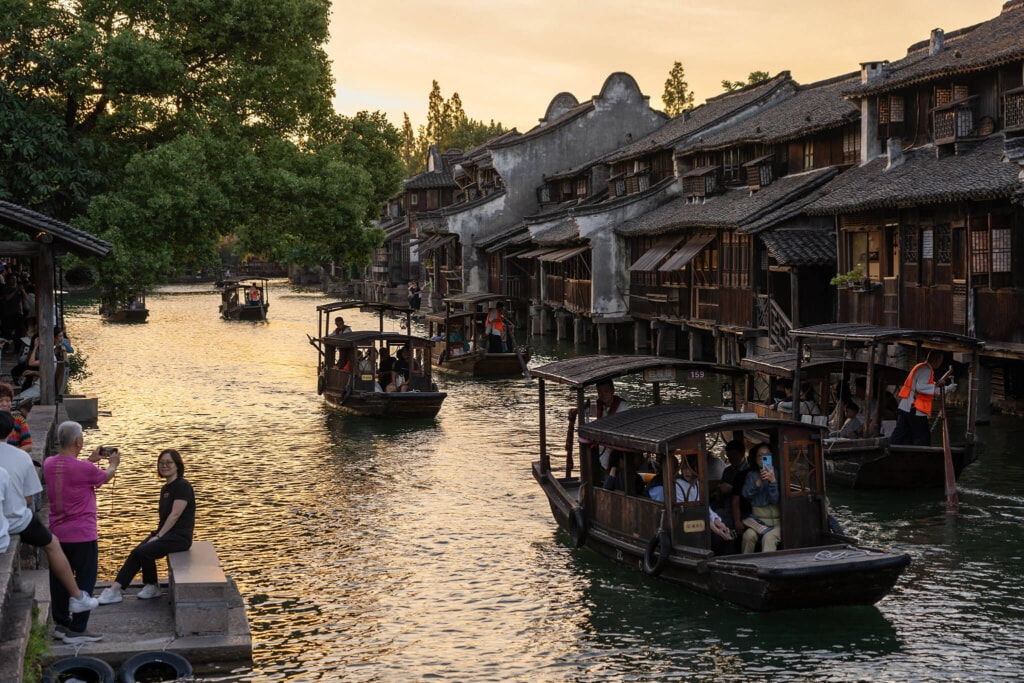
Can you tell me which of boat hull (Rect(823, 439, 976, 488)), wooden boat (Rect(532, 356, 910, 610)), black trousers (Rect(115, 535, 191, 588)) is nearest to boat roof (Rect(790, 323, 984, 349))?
boat hull (Rect(823, 439, 976, 488))

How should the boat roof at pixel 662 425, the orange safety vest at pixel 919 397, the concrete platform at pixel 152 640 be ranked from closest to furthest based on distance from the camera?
the concrete platform at pixel 152 640 → the boat roof at pixel 662 425 → the orange safety vest at pixel 919 397

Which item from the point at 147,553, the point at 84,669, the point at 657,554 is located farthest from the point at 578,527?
the point at 84,669

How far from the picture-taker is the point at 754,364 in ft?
79.9

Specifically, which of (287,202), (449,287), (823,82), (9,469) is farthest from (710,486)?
(449,287)

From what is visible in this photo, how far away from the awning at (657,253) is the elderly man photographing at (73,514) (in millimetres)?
30960

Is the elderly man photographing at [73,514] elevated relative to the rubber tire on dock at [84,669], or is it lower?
elevated

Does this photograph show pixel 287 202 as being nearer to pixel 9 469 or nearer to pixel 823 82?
pixel 9 469

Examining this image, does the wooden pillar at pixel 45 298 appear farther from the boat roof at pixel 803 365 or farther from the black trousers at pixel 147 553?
the boat roof at pixel 803 365

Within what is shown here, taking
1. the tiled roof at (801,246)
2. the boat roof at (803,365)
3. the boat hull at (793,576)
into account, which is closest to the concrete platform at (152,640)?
the boat hull at (793,576)

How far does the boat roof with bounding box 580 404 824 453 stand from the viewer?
1420cm

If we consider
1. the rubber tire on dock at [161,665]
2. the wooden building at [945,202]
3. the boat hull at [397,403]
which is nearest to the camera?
the rubber tire on dock at [161,665]

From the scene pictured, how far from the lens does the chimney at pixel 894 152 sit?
31.7 m

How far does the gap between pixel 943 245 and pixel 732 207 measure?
12.4m

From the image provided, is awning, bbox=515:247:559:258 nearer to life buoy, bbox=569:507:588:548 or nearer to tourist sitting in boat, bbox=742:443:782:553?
life buoy, bbox=569:507:588:548
